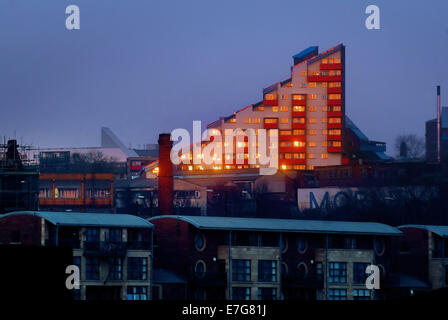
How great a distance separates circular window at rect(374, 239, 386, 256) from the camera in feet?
233

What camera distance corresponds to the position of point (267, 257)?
6644 centimetres

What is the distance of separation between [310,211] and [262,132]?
58256 millimetres

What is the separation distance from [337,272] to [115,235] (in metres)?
15.4

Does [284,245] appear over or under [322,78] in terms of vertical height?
under

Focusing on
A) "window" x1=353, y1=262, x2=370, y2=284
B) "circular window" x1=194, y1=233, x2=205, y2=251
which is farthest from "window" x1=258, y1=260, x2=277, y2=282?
"window" x1=353, y1=262, x2=370, y2=284

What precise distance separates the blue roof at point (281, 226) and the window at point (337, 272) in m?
2.21

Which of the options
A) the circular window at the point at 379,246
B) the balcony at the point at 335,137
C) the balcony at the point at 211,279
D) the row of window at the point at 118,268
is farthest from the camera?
the balcony at the point at 335,137

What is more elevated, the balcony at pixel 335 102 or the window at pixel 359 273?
the balcony at pixel 335 102

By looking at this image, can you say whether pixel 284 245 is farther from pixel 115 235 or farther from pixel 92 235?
pixel 92 235

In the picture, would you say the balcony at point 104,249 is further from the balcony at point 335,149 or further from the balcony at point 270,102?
the balcony at point 270,102

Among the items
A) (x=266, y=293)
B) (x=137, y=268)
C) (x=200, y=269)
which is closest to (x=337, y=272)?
(x=266, y=293)

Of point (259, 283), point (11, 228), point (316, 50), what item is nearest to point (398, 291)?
point (259, 283)

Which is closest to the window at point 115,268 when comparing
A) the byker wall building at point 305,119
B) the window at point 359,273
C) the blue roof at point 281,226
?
the blue roof at point 281,226

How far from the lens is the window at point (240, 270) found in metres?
65.2
